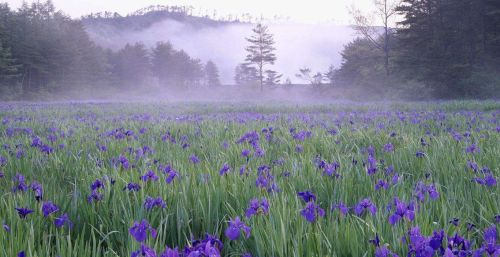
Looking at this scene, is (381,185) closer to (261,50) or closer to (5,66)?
(5,66)

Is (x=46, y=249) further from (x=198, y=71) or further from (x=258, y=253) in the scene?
(x=198, y=71)

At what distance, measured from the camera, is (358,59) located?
165ft

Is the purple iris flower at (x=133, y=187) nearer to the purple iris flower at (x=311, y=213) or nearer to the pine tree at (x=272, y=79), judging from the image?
the purple iris flower at (x=311, y=213)

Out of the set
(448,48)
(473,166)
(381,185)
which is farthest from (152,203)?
(448,48)

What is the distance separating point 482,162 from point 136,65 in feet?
278

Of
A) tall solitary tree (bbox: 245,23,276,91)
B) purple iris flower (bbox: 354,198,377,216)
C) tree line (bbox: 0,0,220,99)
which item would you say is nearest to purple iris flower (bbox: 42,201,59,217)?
purple iris flower (bbox: 354,198,377,216)

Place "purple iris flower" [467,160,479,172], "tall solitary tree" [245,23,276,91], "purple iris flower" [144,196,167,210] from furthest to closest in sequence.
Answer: "tall solitary tree" [245,23,276,91]
"purple iris flower" [467,160,479,172]
"purple iris flower" [144,196,167,210]

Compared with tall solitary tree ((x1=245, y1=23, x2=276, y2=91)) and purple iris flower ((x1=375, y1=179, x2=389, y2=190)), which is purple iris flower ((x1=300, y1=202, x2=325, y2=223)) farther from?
tall solitary tree ((x1=245, y1=23, x2=276, y2=91))

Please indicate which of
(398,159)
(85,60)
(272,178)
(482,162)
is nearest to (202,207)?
(272,178)

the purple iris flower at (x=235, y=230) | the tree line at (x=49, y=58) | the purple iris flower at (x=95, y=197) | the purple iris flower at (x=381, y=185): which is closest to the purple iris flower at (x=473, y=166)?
the purple iris flower at (x=381, y=185)

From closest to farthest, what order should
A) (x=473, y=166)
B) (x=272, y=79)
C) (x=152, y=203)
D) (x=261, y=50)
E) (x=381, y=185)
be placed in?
(x=152, y=203) < (x=381, y=185) < (x=473, y=166) < (x=261, y=50) < (x=272, y=79)

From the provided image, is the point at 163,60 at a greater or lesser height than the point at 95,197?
greater

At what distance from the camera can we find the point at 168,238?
1.93 m

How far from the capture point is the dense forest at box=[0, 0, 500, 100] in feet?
94.7
